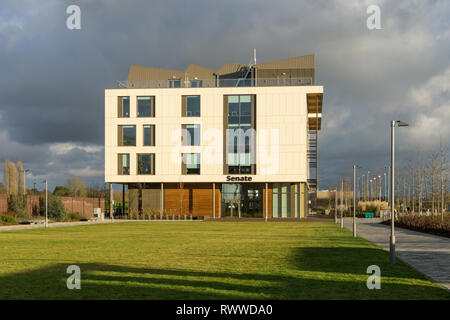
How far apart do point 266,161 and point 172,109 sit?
15.1 meters

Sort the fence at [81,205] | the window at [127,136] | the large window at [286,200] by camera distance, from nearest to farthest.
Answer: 1. the fence at [81,205]
2. the large window at [286,200]
3. the window at [127,136]

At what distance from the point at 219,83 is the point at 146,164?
15.5 metres

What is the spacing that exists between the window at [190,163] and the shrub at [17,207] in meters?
23.6

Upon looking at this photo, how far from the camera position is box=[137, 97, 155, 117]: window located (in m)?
73.4

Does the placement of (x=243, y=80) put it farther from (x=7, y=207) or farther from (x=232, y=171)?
(x=7, y=207)

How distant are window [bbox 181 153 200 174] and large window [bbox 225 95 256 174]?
4.18m

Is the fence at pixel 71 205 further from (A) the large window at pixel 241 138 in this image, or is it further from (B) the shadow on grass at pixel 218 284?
(B) the shadow on grass at pixel 218 284

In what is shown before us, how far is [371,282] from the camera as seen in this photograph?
12984mm

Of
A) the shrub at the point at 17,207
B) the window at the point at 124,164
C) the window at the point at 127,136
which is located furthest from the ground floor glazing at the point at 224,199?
the shrub at the point at 17,207

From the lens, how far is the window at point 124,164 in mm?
73375

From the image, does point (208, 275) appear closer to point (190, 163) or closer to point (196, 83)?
point (190, 163)

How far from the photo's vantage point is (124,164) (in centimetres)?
7350
